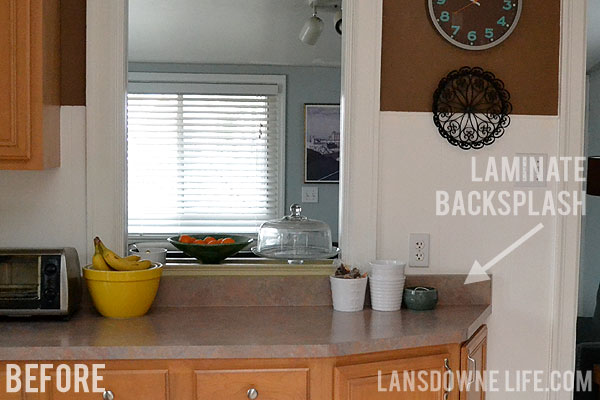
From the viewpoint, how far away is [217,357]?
194cm

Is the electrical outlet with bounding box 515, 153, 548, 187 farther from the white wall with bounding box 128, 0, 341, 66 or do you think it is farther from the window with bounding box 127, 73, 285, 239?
the window with bounding box 127, 73, 285, 239

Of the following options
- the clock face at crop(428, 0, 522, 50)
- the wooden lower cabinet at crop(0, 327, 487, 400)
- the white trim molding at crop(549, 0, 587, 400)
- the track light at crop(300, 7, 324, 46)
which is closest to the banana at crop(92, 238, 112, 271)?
the wooden lower cabinet at crop(0, 327, 487, 400)

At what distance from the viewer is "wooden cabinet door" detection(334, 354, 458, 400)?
200cm

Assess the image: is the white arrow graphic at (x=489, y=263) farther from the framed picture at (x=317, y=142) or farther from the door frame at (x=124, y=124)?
the framed picture at (x=317, y=142)

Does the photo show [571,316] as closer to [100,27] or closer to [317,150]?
[100,27]

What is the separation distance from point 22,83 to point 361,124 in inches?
43.7

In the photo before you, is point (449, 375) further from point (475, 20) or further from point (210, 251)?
point (475, 20)

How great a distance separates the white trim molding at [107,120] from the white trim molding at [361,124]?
2.52 feet

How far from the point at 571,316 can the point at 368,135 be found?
38.8 inches

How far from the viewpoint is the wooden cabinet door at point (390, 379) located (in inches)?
78.8

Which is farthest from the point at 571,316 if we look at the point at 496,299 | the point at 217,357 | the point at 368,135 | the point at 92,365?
the point at 92,365

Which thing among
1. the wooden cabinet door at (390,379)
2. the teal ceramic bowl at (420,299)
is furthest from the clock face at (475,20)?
the wooden cabinet door at (390,379)

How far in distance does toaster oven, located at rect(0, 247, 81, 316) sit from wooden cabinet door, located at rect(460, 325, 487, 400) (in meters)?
1.23

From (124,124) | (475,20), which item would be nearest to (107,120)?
(124,124)
